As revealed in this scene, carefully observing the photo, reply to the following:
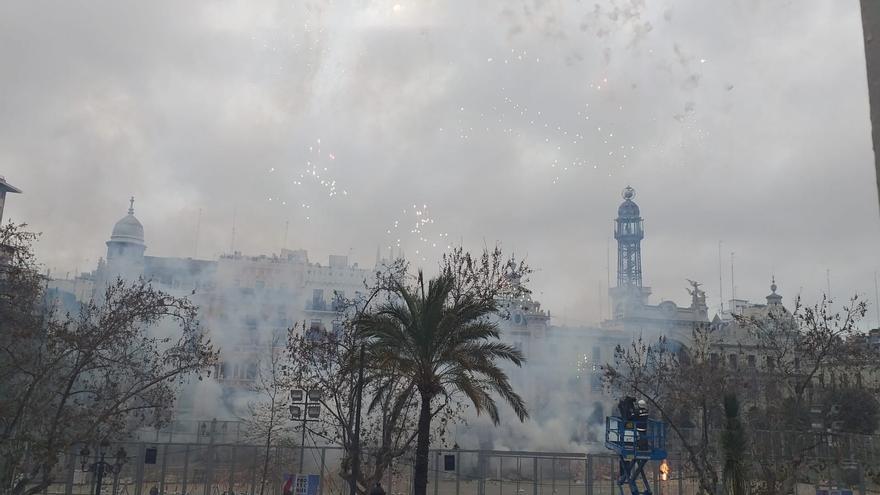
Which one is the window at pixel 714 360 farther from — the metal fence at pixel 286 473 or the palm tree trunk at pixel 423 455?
the palm tree trunk at pixel 423 455

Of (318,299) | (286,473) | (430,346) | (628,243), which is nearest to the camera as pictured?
(430,346)

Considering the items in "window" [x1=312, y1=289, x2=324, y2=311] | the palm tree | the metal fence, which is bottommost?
the metal fence

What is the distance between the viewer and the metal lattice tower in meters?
97.0

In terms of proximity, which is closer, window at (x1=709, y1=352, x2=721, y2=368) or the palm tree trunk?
the palm tree trunk

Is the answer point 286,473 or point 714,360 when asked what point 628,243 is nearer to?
point 714,360

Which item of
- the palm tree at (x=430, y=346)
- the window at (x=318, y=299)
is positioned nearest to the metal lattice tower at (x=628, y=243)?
the window at (x=318, y=299)

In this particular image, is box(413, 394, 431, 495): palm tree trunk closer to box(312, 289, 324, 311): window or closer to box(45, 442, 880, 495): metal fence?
box(45, 442, 880, 495): metal fence

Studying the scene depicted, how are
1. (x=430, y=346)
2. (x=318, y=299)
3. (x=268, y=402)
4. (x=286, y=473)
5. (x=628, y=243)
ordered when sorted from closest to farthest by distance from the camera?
(x=430, y=346), (x=286, y=473), (x=268, y=402), (x=318, y=299), (x=628, y=243)

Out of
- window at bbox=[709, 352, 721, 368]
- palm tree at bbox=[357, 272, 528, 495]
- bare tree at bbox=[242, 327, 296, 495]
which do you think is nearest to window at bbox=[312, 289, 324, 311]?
bare tree at bbox=[242, 327, 296, 495]

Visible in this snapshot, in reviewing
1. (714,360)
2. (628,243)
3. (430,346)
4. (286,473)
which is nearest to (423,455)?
(430,346)

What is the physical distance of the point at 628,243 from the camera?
98375 mm

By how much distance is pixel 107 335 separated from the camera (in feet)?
81.8

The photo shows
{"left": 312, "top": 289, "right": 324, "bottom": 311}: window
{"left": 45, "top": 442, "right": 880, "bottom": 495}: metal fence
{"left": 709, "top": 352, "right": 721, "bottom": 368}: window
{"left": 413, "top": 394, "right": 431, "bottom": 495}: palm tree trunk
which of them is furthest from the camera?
{"left": 312, "top": 289, "right": 324, "bottom": 311}: window

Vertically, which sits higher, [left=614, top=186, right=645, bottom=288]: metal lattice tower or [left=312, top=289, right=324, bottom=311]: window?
[left=614, top=186, right=645, bottom=288]: metal lattice tower
